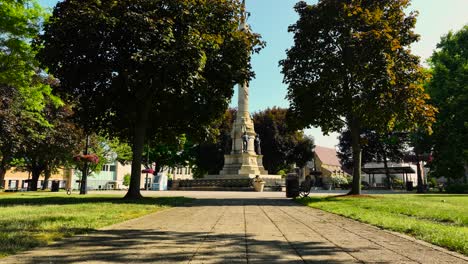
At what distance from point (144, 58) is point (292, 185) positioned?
40.9ft

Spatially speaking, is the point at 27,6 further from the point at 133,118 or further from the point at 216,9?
the point at 216,9

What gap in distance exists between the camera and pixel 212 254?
4.98m

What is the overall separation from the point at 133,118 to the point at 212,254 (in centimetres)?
1533

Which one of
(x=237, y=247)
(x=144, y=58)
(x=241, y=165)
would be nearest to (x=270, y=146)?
(x=241, y=165)

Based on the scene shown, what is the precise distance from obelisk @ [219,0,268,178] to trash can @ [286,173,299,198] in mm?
16917

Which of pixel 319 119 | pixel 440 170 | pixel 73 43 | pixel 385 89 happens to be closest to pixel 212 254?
pixel 73 43

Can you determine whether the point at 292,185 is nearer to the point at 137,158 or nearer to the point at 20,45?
the point at 137,158

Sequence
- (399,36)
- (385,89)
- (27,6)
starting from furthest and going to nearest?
(399,36), (385,89), (27,6)

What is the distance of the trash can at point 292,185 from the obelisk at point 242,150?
16.9m

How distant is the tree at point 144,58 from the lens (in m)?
15.1

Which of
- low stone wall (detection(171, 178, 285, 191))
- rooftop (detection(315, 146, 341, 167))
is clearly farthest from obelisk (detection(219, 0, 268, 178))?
rooftop (detection(315, 146, 341, 167))

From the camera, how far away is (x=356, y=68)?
65.9 feet

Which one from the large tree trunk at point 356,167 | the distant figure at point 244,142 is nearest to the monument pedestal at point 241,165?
the distant figure at point 244,142

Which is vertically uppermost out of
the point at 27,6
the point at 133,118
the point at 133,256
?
the point at 27,6
